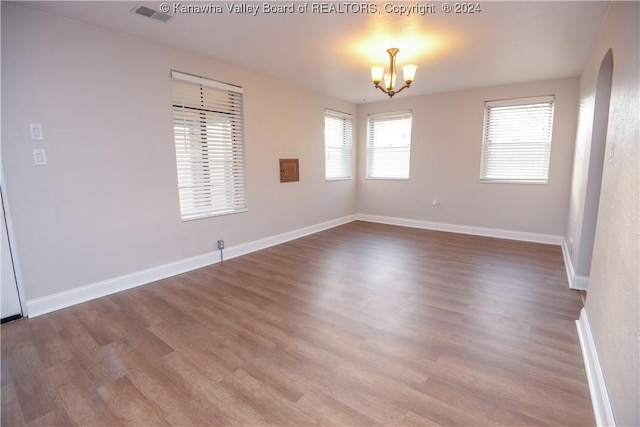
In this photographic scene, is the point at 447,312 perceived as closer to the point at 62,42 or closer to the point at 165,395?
the point at 165,395

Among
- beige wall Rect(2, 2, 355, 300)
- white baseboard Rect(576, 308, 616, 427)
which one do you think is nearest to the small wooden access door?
beige wall Rect(2, 2, 355, 300)

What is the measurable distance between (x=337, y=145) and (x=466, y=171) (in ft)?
7.80

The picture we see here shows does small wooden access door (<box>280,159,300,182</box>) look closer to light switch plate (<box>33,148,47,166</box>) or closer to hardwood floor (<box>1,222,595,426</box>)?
hardwood floor (<box>1,222,595,426</box>)

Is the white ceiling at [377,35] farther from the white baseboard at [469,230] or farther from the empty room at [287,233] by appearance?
the white baseboard at [469,230]

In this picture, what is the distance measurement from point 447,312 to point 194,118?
331 centimetres

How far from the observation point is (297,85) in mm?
4840

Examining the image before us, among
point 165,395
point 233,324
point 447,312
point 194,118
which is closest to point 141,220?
point 194,118

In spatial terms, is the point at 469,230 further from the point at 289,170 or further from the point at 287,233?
the point at 289,170

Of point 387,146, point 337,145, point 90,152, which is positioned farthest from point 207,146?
point 387,146

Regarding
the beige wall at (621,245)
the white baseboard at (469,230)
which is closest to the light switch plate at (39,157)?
the beige wall at (621,245)

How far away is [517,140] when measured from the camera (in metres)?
4.90

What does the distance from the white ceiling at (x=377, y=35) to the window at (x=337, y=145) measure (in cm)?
161

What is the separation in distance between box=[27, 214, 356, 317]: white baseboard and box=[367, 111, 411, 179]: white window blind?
9.13 ft

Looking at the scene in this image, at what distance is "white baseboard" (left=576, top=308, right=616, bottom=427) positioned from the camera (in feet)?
4.76
